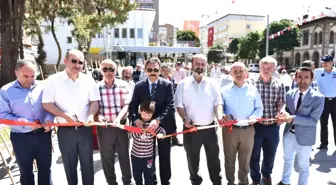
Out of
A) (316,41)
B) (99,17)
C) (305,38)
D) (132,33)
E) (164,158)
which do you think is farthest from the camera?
(305,38)

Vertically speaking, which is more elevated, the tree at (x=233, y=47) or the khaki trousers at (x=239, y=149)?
the tree at (x=233, y=47)

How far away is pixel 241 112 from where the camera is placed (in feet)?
13.7

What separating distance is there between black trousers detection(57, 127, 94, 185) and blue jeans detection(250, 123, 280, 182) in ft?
7.90

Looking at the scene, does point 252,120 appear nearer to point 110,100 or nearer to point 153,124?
point 153,124

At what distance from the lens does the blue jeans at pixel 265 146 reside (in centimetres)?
441

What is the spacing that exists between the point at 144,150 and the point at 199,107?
3.17 feet

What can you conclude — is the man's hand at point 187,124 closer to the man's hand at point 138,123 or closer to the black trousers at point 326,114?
the man's hand at point 138,123

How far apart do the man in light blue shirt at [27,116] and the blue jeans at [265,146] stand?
2.92 m

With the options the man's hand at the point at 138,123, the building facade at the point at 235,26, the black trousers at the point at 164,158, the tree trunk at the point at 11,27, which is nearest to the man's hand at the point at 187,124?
the black trousers at the point at 164,158

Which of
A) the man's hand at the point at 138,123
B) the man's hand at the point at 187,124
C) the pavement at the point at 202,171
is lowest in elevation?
the pavement at the point at 202,171

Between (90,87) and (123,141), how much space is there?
0.90 m

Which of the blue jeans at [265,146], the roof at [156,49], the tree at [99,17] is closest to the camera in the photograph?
the blue jeans at [265,146]

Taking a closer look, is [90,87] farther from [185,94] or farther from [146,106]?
[185,94]

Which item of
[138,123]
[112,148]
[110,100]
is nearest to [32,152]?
[112,148]
